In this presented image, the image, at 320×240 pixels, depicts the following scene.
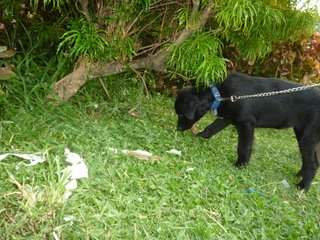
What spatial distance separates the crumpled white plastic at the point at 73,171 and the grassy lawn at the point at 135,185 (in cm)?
5

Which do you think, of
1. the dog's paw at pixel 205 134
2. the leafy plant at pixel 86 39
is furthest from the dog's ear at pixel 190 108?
the leafy plant at pixel 86 39

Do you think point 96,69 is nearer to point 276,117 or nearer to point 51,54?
point 51,54

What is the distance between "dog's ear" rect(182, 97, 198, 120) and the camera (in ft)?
15.0

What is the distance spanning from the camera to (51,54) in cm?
528

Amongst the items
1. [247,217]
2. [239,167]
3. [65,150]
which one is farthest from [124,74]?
[247,217]

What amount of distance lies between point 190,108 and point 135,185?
170 cm

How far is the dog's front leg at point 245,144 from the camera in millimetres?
4438

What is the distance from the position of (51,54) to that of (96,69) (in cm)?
98

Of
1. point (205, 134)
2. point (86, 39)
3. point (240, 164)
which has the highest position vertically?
point (86, 39)

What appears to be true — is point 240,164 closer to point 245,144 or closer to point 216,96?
point 245,144

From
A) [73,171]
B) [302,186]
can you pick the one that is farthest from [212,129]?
[73,171]

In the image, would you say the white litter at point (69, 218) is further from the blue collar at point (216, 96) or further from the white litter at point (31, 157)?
the blue collar at point (216, 96)

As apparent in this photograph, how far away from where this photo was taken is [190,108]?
458 cm

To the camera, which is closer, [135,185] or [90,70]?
[135,185]
